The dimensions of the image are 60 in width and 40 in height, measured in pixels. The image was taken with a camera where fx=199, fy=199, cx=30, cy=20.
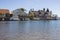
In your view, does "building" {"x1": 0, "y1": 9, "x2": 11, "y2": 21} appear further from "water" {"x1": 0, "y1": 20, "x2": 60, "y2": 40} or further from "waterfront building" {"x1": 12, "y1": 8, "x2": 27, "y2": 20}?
"water" {"x1": 0, "y1": 20, "x2": 60, "y2": 40}

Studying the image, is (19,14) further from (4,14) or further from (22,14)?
(4,14)

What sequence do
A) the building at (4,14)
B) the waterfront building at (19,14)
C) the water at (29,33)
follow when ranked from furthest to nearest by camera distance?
the waterfront building at (19,14) < the building at (4,14) < the water at (29,33)

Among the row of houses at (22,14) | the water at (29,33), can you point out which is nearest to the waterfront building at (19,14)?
the row of houses at (22,14)

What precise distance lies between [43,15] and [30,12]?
1711cm

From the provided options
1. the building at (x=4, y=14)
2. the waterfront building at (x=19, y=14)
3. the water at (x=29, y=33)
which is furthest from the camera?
the waterfront building at (x=19, y=14)

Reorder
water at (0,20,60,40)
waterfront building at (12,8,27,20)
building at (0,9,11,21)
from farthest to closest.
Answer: waterfront building at (12,8,27,20)
building at (0,9,11,21)
water at (0,20,60,40)

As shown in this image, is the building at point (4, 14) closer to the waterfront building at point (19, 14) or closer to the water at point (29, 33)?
the waterfront building at point (19, 14)

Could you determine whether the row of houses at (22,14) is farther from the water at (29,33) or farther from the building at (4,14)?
the water at (29,33)

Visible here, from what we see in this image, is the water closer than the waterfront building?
Yes

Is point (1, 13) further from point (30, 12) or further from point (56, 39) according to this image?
point (56, 39)

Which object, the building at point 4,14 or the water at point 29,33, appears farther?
the building at point 4,14

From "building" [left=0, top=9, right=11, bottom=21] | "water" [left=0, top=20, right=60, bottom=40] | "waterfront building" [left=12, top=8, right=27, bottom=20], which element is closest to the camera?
"water" [left=0, top=20, right=60, bottom=40]

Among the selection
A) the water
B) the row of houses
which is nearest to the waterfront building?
the row of houses

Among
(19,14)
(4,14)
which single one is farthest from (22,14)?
(4,14)
